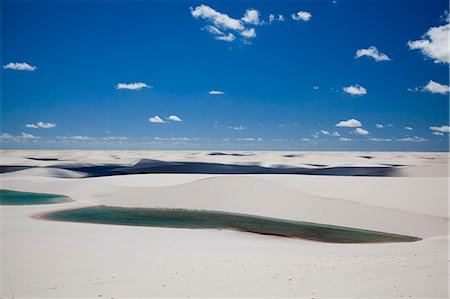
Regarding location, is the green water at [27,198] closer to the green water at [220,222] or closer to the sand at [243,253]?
the sand at [243,253]

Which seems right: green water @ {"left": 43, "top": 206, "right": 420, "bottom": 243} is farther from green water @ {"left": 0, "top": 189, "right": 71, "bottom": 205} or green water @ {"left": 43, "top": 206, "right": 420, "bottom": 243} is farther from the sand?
green water @ {"left": 0, "top": 189, "right": 71, "bottom": 205}

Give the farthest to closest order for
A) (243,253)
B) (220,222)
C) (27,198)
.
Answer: (27,198) → (220,222) → (243,253)

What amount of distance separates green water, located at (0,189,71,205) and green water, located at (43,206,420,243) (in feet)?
14.6

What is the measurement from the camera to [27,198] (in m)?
26.9

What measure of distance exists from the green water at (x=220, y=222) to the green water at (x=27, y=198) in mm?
4445

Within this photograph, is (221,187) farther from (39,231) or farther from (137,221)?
(39,231)

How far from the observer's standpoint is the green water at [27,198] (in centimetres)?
2495

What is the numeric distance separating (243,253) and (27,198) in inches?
848

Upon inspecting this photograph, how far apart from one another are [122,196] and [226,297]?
810 inches

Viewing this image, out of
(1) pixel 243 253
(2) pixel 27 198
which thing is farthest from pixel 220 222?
(2) pixel 27 198

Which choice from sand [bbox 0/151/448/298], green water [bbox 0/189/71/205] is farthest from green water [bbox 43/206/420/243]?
green water [bbox 0/189/71/205]

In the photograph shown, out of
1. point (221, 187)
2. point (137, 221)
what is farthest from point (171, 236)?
point (221, 187)

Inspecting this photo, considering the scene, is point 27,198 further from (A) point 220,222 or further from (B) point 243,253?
(B) point 243,253

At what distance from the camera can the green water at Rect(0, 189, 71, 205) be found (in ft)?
81.9
